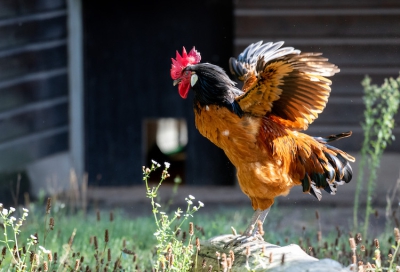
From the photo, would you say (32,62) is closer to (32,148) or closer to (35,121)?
(35,121)

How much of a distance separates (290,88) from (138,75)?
553cm

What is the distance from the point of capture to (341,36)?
8.55 m

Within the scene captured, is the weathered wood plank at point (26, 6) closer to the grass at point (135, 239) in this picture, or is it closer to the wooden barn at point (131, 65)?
the wooden barn at point (131, 65)

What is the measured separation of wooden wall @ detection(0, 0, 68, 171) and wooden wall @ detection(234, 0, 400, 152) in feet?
7.57

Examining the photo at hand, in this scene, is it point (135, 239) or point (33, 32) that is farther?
point (33, 32)

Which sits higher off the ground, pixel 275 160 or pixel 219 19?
pixel 219 19

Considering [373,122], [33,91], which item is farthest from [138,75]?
[373,122]

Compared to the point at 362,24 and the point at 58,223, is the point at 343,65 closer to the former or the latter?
the point at 362,24

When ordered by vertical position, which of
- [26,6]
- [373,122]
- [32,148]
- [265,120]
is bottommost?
[32,148]

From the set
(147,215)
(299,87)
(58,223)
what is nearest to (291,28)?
(147,215)

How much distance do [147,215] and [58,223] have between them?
1.57 metres

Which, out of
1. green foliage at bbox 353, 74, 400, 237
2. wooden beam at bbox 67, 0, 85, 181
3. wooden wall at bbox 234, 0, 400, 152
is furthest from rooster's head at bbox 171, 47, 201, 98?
wooden beam at bbox 67, 0, 85, 181

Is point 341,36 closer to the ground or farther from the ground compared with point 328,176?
farther from the ground

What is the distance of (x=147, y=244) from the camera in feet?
18.4
